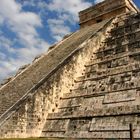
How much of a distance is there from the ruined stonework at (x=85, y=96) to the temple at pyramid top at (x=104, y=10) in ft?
14.7

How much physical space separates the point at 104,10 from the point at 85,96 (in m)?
9.95

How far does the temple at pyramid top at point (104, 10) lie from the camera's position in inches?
720

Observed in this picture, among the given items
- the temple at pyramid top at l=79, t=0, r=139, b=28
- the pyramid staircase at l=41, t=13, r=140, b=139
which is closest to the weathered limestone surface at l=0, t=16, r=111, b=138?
the pyramid staircase at l=41, t=13, r=140, b=139

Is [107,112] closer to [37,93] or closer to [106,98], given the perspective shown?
[106,98]

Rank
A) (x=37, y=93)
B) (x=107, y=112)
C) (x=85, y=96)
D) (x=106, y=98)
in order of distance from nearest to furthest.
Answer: (x=107, y=112) < (x=106, y=98) < (x=85, y=96) < (x=37, y=93)

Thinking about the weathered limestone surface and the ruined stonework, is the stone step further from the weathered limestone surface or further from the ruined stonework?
the weathered limestone surface

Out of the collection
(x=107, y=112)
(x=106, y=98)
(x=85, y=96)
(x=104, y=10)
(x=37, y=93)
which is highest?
(x=104, y=10)

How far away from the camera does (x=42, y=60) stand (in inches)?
623

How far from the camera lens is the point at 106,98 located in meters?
9.70

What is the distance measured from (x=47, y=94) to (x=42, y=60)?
4.82 m

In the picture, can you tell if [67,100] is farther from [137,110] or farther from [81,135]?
[137,110]

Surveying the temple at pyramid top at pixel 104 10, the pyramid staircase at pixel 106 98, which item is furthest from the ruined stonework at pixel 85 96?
the temple at pyramid top at pixel 104 10

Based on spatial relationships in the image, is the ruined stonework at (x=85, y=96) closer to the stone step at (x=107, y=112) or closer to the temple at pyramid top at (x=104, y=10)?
the stone step at (x=107, y=112)

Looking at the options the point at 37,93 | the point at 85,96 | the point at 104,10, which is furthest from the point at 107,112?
the point at 104,10
